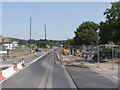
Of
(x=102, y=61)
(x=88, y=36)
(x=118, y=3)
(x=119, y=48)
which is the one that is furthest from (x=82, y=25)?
(x=119, y=48)

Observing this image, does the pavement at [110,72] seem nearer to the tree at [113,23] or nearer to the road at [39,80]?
the road at [39,80]

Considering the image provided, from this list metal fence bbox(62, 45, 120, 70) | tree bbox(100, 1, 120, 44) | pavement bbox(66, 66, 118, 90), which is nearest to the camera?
pavement bbox(66, 66, 118, 90)

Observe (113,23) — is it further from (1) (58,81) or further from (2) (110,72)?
(1) (58,81)

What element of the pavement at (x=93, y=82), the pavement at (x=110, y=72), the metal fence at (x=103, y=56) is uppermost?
the metal fence at (x=103, y=56)

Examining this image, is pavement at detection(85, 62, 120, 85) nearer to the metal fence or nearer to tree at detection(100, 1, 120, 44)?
the metal fence

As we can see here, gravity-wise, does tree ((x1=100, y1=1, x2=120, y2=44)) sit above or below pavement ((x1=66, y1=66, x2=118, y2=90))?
above

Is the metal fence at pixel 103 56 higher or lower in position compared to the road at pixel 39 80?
higher

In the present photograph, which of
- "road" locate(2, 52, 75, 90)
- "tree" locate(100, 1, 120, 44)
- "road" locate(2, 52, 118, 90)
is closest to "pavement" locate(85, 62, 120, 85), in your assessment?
"road" locate(2, 52, 118, 90)

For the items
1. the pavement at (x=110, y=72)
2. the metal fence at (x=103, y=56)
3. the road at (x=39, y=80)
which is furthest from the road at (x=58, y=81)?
the metal fence at (x=103, y=56)

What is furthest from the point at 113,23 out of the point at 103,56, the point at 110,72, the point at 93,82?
the point at 93,82

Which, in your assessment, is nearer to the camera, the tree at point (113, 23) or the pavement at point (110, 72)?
the pavement at point (110, 72)

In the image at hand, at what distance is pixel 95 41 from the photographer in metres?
61.2

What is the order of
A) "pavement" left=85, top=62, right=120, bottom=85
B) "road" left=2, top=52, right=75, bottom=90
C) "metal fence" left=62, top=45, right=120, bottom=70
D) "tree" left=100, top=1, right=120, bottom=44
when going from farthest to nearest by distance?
"tree" left=100, top=1, right=120, bottom=44
"metal fence" left=62, top=45, right=120, bottom=70
"pavement" left=85, top=62, right=120, bottom=85
"road" left=2, top=52, right=75, bottom=90

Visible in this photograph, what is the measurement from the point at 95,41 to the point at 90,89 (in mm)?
53638
